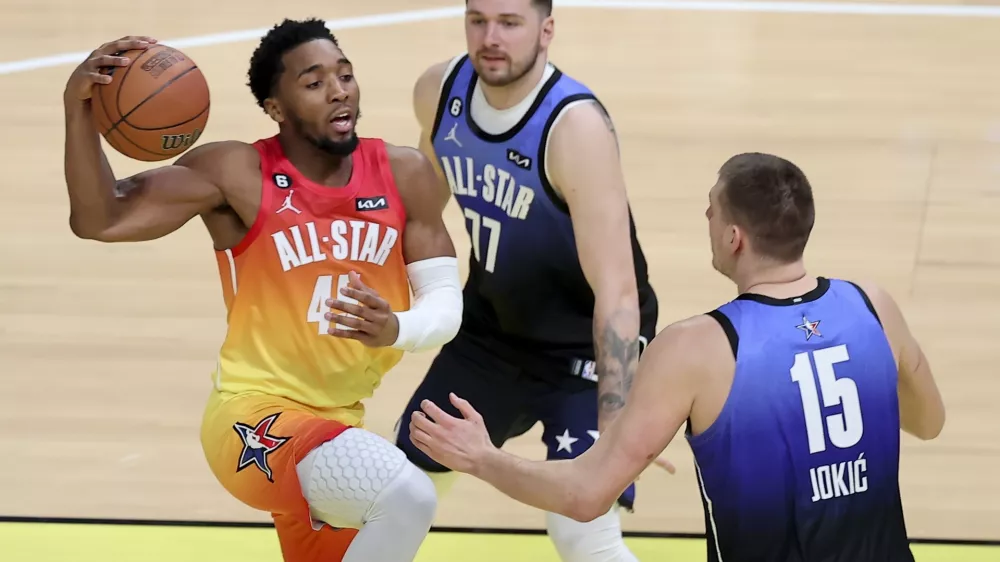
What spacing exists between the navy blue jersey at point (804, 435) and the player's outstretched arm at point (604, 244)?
852mm

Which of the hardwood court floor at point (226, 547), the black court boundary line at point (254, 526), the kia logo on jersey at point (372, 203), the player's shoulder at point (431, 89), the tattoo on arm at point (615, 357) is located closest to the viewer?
the kia logo on jersey at point (372, 203)

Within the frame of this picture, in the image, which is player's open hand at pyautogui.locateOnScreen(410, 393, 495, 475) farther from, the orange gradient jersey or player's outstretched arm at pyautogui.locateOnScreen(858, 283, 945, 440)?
player's outstretched arm at pyautogui.locateOnScreen(858, 283, 945, 440)

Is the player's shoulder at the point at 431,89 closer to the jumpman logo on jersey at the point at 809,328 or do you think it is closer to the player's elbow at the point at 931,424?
the jumpman logo on jersey at the point at 809,328

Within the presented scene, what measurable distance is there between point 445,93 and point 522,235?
55 centimetres

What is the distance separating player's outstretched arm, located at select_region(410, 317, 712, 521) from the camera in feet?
10.9

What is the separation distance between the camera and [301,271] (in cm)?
408

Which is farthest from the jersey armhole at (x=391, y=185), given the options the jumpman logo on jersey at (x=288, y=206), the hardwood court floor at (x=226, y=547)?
the hardwood court floor at (x=226, y=547)

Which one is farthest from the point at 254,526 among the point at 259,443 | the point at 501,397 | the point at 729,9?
the point at 729,9

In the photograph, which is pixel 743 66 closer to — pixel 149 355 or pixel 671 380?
pixel 149 355

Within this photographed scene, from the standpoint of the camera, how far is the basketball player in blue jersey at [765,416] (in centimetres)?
335

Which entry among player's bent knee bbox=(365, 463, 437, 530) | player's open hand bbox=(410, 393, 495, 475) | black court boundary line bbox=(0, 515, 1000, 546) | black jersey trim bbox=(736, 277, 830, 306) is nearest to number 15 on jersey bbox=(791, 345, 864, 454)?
black jersey trim bbox=(736, 277, 830, 306)

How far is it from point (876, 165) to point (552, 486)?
560cm

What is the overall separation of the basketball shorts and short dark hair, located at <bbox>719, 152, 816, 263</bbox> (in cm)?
136

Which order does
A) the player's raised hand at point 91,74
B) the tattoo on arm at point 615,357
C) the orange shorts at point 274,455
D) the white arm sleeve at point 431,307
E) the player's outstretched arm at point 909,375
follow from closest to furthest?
the player's outstretched arm at point 909,375 → the player's raised hand at point 91,74 → the orange shorts at point 274,455 → the white arm sleeve at point 431,307 → the tattoo on arm at point 615,357
